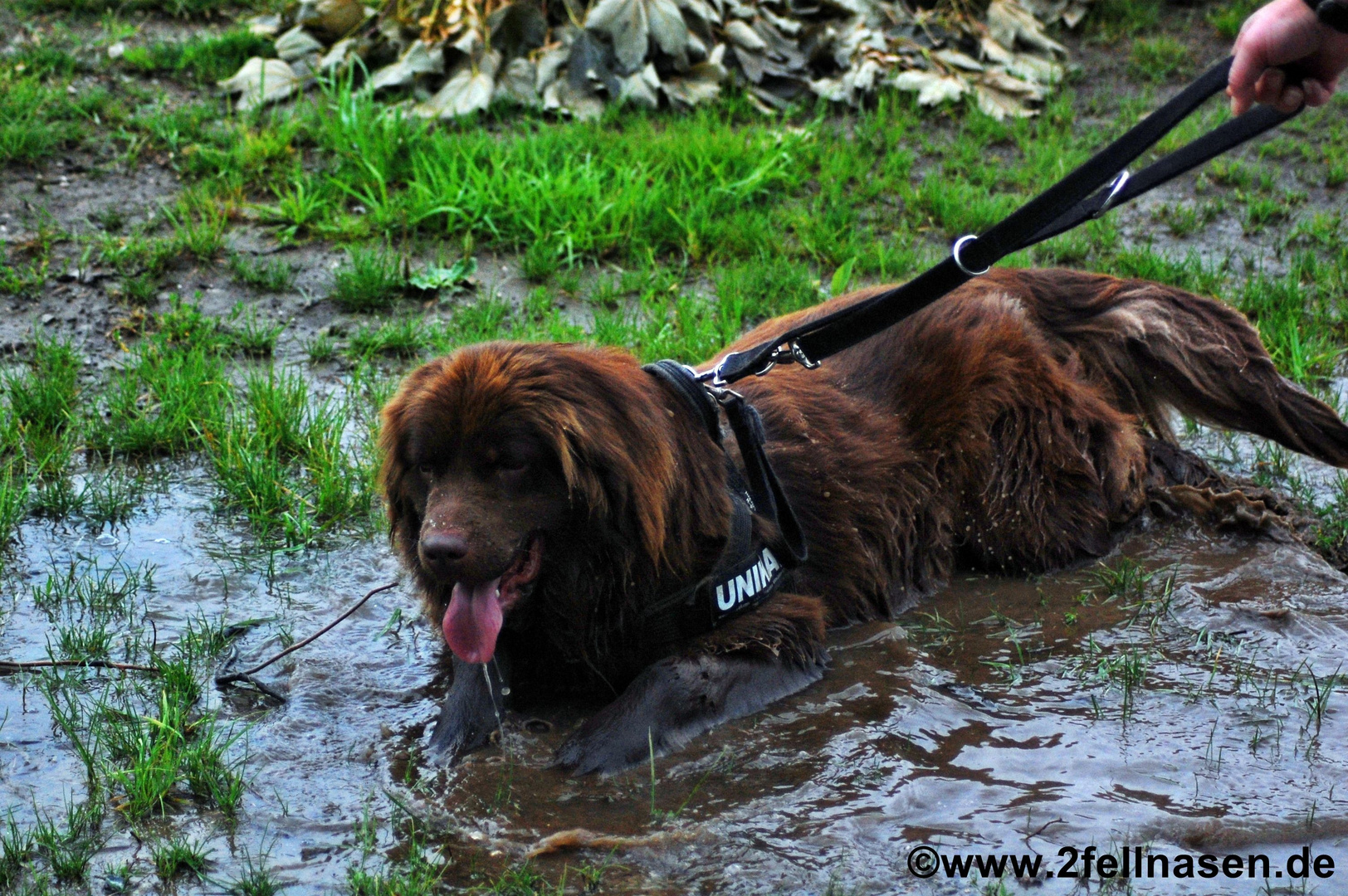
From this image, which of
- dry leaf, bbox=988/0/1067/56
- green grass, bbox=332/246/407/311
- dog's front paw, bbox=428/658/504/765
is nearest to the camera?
dog's front paw, bbox=428/658/504/765

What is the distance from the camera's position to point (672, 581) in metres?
3.89

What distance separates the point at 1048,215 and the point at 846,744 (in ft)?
5.19

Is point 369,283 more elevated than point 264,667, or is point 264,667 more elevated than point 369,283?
point 369,283

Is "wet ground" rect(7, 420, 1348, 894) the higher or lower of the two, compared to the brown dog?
lower

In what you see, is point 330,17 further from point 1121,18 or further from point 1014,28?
point 1121,18

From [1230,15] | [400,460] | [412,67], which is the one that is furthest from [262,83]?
[1230,15]

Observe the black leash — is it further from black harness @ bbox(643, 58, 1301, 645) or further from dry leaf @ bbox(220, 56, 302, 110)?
dry leaf @ bbox(220, 56, 302, 110)

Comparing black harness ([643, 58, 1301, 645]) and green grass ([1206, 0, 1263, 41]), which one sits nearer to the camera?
black harness ([643, 58, 1301, 645])

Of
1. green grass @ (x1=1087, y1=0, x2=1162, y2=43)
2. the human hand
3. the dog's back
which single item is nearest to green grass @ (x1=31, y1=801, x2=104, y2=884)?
the dog's back

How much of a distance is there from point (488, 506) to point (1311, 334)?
4.53m

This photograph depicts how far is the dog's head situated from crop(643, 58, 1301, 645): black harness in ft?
0.74

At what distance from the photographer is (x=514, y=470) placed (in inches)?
142

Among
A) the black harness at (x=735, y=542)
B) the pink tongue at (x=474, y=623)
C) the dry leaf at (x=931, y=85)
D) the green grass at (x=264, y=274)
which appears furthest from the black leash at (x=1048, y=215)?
the dry leaf at (x=931, y=85)

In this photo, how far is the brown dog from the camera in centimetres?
361
